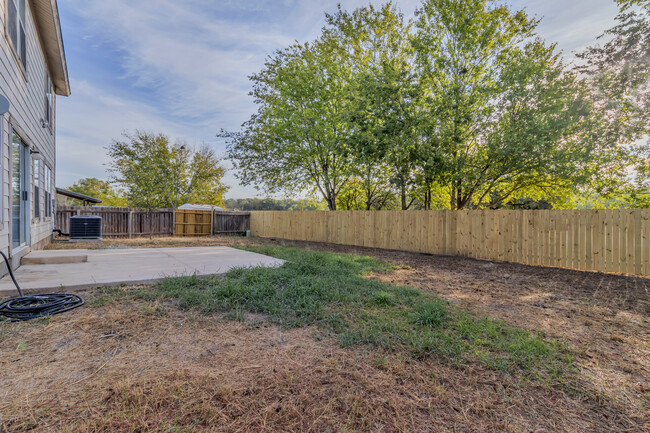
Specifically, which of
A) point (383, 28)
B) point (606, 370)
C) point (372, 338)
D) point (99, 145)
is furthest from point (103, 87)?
point (606, 370)

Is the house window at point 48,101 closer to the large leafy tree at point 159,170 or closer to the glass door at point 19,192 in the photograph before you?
the glass door at point 19,192

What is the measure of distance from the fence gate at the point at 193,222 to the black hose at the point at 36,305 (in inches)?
483

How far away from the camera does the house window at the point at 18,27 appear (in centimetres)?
390

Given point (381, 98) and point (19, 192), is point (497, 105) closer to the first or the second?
point (381, 98)

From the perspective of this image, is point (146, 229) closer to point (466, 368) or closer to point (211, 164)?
point (211, 164)

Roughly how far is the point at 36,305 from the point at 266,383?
2.60 meters

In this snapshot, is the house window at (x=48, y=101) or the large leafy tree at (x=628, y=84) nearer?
the large leafy tree at (x=628, y=84)

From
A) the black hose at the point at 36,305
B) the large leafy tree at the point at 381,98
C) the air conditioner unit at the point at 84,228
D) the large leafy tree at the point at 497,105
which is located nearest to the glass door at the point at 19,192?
the black hose at the point at 36,305

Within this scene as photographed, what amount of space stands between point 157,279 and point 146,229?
1143 cm

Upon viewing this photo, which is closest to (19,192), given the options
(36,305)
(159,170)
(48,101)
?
(36,305)

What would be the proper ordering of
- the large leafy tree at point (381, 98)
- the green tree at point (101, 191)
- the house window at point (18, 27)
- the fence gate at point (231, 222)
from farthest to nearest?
the green tree at point (101, 191) → the fence gate at point (231, 222) → the large leafy tree at point (381, 98) → the house window at point (18, 27)

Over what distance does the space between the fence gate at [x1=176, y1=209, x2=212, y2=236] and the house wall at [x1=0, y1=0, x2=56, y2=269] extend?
7120 millimetres

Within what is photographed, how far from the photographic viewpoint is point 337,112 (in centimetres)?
1248

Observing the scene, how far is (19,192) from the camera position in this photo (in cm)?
468
